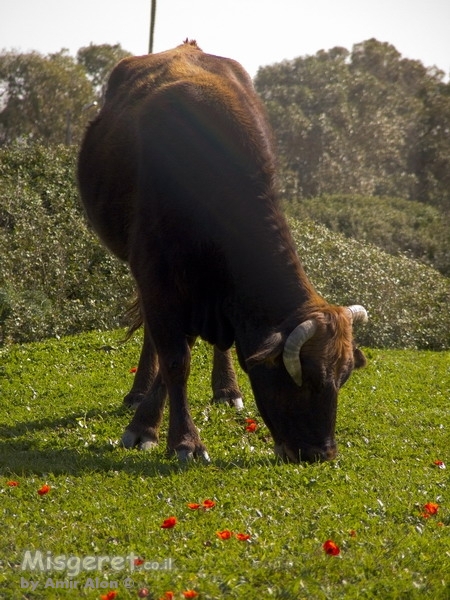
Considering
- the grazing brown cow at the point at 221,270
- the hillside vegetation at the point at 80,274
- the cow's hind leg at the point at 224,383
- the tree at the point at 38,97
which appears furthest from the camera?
the tree at the point at 38,97

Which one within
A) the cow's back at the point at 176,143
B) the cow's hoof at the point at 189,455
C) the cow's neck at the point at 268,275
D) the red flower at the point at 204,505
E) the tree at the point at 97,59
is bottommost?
the cow's hoof at the point at 189,455

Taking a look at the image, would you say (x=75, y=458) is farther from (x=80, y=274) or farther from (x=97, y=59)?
(x=97, y=59)

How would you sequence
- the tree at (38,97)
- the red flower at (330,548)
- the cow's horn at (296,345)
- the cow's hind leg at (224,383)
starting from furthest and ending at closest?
the tree at (38,97) < the cow's hind leg at (224,383) < the cow's horn at (296,345) < the red flower at (330,548)

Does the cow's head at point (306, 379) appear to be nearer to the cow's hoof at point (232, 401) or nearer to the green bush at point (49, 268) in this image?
the cow's hoof at point (232, 401)

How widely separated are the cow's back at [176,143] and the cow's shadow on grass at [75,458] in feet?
5.77

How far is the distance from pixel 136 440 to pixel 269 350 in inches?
71.8

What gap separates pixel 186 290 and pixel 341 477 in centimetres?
184

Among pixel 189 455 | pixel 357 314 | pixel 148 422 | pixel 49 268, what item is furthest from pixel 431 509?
pixel 49 268

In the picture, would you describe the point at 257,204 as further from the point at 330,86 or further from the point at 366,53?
the point at 366,53

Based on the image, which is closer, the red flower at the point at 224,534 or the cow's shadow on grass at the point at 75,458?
the red flower at the point at 224,534

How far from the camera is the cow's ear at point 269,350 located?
6273 mm

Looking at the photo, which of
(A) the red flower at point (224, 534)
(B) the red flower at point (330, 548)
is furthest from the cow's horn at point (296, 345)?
(B) the red flower at point (330, 548)

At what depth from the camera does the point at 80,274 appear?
13.8m

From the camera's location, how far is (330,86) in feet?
96.0
